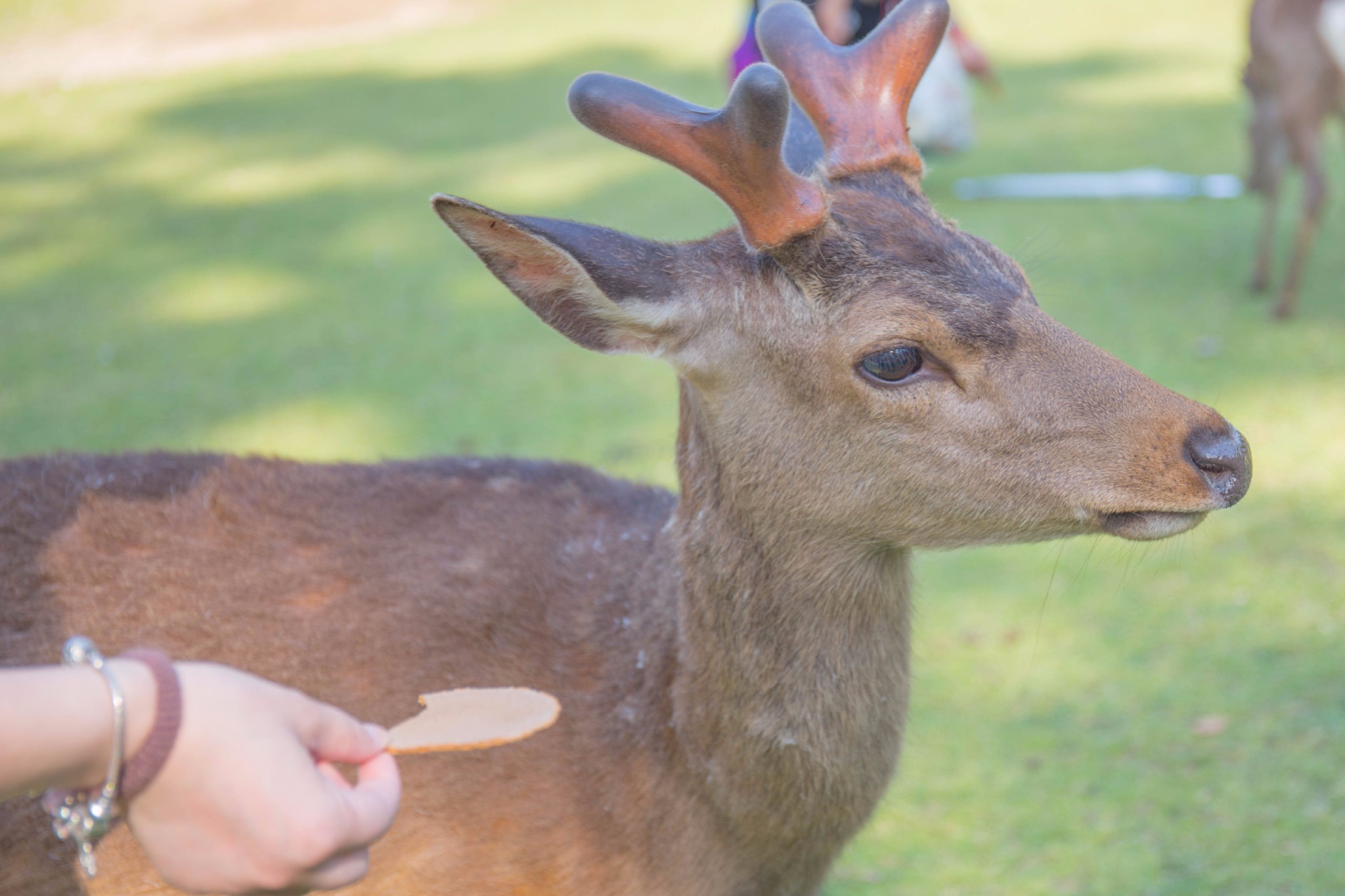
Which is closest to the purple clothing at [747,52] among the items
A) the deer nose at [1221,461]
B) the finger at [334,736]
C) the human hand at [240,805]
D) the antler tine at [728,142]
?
the antler tine at [728,142]

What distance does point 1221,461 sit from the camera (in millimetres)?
2076

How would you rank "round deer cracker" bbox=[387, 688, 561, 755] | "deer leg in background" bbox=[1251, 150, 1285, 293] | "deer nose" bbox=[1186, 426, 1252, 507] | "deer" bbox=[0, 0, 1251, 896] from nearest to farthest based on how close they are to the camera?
"round deer cracker" bbox=[387, 688, 561, 755]
"deer nose" bbox=[1186, 426, 1252, 507]
"deer" bbox=[0, 0, 1251, 896]
"deer leg in background" bbox=[1251, 150, 1285, 293]

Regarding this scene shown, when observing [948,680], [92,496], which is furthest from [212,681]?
[948,680]

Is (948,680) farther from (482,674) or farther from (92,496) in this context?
(92,496)

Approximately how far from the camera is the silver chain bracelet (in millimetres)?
1226

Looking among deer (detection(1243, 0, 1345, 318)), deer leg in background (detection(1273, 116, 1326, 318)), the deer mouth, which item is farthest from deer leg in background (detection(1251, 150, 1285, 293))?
the deer mouth

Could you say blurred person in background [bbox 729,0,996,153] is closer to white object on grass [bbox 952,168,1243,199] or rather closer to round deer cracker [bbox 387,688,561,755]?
white object on grass [bbox 952,168,1243,199]

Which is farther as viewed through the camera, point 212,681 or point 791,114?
point 791,114

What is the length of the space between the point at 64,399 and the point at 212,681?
18.4 ft

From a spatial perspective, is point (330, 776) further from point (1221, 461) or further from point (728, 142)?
point (1221, 461)

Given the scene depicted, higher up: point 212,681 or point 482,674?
point 212,681

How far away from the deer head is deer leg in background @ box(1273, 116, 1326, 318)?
14.9 ft

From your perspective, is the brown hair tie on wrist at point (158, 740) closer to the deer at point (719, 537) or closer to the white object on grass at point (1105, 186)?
the deer at point (719, 537)

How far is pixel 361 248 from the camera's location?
8.22 meters
